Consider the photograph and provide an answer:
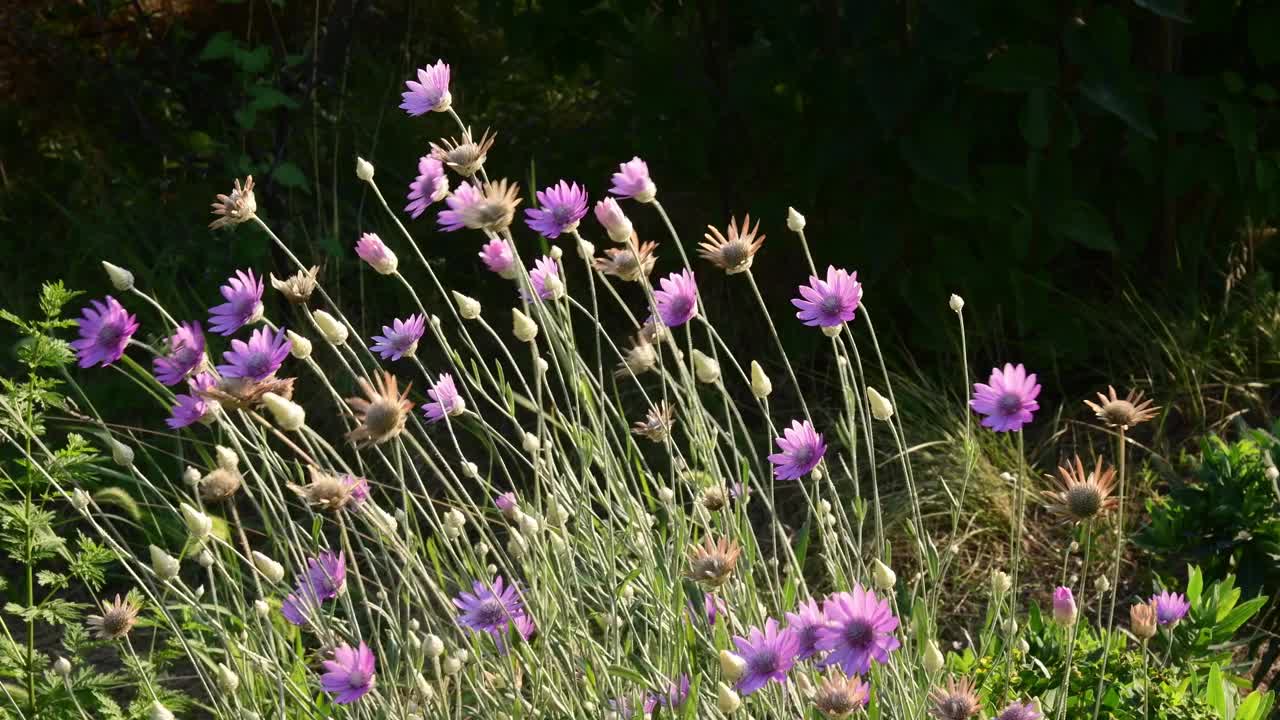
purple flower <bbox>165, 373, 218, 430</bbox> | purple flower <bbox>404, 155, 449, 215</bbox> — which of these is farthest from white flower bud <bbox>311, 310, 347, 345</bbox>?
purple flower <bbox>404, 155, 449, 215</bbox>

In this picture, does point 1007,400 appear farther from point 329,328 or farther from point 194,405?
point 194,405

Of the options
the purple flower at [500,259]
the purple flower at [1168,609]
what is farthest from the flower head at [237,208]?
the purple flower at [1168,609]

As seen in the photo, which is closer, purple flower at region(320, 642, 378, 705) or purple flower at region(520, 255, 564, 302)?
purple flower at region(320, 642, 378, 705)

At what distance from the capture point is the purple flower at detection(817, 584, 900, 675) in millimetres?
1197

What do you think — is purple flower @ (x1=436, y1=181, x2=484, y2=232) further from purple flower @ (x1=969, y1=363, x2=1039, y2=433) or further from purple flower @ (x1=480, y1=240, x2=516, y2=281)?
purple flower @ (x1=969, y1=363, x2=1039, y2=433)

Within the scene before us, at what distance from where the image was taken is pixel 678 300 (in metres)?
1.68

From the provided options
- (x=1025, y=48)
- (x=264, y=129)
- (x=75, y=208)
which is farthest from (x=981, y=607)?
(x=75, y=208)

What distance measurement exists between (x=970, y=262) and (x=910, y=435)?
411mm

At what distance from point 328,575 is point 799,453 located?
57 centimetres

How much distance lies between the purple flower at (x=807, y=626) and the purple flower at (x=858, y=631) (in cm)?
2

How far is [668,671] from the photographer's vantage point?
5.41ft

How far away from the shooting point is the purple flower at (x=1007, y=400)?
4.65 feet

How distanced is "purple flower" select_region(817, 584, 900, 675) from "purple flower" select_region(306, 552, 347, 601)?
1.77ft

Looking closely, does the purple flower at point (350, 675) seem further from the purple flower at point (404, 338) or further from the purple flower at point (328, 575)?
the purple flower at point (404, 338)
